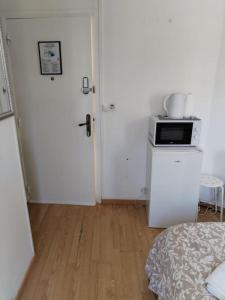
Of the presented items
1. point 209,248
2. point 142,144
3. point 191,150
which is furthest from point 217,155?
point 209,248

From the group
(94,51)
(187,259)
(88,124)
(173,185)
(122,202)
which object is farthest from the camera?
(122,202)

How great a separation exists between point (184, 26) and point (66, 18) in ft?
3.76

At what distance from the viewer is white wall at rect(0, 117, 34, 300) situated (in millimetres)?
1325

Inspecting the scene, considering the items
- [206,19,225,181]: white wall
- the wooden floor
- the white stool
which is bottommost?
the wooden floor

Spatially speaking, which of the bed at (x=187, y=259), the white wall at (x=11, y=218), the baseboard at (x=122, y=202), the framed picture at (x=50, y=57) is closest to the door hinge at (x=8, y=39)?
the framed picture at (x=50, y=57)

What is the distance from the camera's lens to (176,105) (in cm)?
206

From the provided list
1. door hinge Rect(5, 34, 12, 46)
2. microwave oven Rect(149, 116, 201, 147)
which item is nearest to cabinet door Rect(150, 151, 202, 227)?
microwave oven Rect(149, 116, 201, 147)

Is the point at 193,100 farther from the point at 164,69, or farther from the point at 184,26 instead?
the point at 184,26

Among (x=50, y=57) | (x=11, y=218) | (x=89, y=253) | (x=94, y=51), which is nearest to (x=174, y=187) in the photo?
(x=89, y=253)

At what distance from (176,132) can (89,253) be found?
1.38 metres

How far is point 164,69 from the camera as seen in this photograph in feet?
7.28

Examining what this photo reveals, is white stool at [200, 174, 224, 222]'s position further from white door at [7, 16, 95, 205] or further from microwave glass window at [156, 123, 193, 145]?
white door at [7, 16, 95, 205]

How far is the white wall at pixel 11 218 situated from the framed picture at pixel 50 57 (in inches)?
38.4

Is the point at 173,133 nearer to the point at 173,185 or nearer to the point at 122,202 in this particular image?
the point at 173,185
